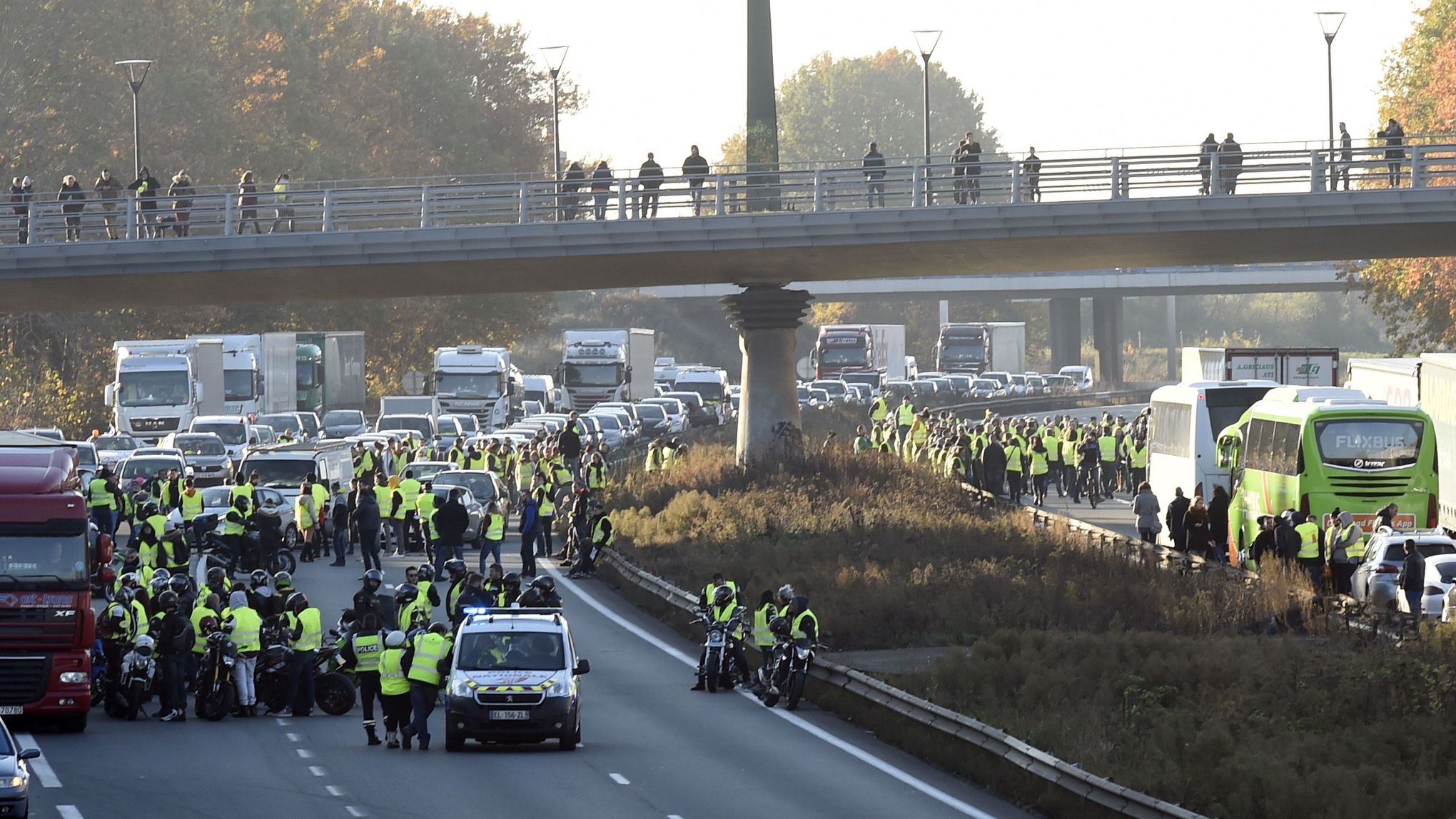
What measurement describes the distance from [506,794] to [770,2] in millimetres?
32575

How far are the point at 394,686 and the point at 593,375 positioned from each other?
53.8 meters

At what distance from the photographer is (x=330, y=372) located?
71812mm

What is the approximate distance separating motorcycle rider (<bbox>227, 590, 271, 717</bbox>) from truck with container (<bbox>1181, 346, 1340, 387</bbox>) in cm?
2970

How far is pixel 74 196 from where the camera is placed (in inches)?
1813

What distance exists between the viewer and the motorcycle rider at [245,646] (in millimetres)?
24234

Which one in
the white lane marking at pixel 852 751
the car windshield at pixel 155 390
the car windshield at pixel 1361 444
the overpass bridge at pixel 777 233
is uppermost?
the overpass bridge at pixel 777 233

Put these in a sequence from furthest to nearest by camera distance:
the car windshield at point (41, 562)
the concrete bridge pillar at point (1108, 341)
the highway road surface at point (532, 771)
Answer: the concrete bridge pillar at point (1108, 341) < the car windshield at point (41, 562) < the highway road surface at point (532, 771)

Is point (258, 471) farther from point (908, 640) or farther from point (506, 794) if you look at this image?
point (506, 794)

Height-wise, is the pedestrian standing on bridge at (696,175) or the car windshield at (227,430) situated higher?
the pedestrian standing on bridge at (696,175)

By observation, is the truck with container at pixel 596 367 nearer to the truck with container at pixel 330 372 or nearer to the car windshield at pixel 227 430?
the truck with container at pixel 330 372

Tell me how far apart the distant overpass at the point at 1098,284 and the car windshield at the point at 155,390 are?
60098 mm

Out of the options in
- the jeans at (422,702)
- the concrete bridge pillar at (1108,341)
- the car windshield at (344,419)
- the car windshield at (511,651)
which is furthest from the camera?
the concrete bridge pillar at (1108,341)

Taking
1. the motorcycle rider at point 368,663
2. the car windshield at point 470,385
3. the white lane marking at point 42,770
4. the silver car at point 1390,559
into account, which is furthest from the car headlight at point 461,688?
the car windshield at point 470,385

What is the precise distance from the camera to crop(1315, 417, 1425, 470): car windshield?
33.8 metres
